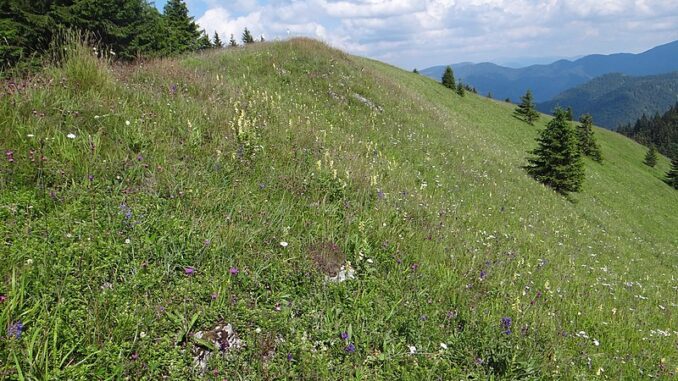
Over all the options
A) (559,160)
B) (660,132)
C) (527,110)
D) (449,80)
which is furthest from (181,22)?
(660,132)

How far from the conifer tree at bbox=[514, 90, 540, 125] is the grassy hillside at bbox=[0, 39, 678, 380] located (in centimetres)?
5206

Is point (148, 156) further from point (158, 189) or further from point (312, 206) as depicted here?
point (312, 206)

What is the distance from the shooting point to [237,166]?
18.7ft

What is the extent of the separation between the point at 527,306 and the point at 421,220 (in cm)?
220

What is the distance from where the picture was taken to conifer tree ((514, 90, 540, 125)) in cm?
5428

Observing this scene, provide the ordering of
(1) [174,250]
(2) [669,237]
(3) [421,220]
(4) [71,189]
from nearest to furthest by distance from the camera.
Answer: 1. (1) [174,250]
2. (4) [71,189]
3. (3) [421,220]
4. (2) [669,237]

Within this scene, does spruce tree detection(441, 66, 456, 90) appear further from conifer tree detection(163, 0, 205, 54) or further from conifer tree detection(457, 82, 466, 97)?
conifer tree detection(163, 0, 205, 54)

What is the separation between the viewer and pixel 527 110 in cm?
5544

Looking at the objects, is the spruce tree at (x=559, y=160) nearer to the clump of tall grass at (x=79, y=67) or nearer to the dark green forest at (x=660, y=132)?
the clump of tall grass at (x=79, y=67)

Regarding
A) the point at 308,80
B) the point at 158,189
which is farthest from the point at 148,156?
the point at 308,80

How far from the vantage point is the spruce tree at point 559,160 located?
23.6 meters

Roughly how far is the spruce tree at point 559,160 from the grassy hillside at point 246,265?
16358 millimetres

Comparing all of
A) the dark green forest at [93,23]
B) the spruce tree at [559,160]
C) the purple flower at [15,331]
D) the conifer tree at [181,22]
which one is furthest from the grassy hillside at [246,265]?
the conifer tree at [181,22]

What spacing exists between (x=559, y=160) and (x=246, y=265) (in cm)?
2540
